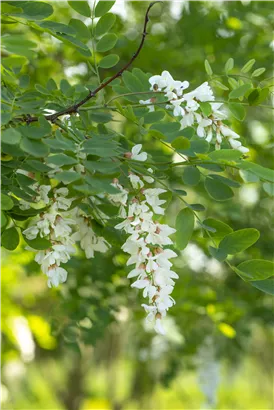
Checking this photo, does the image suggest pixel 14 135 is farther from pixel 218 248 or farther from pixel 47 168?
pixel 218 248

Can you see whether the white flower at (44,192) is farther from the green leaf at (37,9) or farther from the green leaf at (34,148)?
the green leaf at (37,9)

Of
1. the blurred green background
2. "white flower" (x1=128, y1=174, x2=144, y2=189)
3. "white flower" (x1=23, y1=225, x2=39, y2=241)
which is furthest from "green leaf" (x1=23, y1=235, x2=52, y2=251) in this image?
the blurred green background

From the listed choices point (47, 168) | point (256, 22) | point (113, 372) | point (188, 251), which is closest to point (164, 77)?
point (47, 168)

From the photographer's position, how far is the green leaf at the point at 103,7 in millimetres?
685

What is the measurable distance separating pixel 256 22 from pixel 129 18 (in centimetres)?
Result: 34

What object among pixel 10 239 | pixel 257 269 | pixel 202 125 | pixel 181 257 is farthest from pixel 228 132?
pixel 181 257

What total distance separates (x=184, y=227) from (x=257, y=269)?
8cm

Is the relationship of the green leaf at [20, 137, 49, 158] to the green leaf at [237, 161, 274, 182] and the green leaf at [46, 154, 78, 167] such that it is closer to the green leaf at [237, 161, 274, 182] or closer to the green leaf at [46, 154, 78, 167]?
the green leaf at [46, 154, 78, 167]

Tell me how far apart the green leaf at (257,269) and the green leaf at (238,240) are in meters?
0.02

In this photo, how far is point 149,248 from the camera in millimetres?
568

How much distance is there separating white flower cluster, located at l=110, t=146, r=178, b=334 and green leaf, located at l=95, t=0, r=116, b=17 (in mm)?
214

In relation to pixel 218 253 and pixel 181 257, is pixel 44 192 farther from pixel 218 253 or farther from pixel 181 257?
pixel 181 257

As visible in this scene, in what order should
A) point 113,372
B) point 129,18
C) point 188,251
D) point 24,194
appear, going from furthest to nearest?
1. point 113,372
2. point 188,251
3. point 129,18
4. point 24,194

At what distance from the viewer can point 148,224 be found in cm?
55
